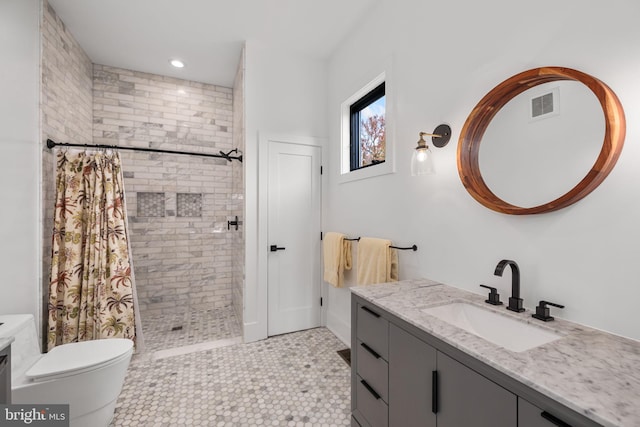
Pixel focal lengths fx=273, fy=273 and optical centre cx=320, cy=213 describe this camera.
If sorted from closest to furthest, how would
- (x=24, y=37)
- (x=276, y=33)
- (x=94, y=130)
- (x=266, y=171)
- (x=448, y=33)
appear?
1. (x=448, y=33)
2. (x=24, y=37)
3. (x=276, y=33)
4. (x=266, y=171)
5. (x=94, y=130)

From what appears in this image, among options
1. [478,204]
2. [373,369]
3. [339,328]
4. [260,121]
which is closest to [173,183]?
[260,121]

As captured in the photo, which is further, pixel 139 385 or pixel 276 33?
A: pixel 276 33

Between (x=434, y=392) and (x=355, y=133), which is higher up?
(x=355, y=133)

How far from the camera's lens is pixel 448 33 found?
159 centimetres

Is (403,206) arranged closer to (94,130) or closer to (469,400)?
(469,400)

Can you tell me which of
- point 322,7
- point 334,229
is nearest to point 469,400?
point 334,229

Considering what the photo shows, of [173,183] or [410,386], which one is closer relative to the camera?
[410,386]

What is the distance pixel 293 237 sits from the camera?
9.34 ft

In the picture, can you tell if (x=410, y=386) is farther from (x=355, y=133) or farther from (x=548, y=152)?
(x=355, y=133)

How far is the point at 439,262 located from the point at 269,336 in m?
1.90

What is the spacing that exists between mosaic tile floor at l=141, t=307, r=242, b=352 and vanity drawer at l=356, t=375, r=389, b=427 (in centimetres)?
173

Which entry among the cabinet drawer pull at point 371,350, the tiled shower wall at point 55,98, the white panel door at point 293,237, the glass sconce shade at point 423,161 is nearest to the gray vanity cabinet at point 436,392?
the cabinet drawer pull at point 371,350

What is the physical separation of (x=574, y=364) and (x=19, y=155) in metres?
3.08

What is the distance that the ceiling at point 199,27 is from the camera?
2.23 meters
